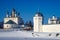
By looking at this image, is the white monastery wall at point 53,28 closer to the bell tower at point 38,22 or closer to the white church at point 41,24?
the white church at point 41,24

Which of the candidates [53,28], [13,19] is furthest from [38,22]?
[13,19]

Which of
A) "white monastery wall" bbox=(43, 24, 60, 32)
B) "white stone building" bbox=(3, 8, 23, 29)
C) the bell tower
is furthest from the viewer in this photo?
"white stone building" bbox=(3, 8, 23, 29)

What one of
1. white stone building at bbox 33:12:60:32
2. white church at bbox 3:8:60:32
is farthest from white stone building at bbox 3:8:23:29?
white stone building at bbox 33:12:60:32

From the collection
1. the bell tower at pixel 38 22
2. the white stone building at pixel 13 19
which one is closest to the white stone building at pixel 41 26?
the bell tower at pixel 38 22

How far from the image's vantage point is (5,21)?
65.8m

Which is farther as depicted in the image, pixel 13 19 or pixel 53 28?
pixel 13 19

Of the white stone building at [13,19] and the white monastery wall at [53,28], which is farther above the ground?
the white stone building at [13,19]

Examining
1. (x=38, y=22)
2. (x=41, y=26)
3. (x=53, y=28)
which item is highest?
(x=38, y=22)

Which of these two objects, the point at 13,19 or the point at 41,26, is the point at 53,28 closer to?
the point at 41,26

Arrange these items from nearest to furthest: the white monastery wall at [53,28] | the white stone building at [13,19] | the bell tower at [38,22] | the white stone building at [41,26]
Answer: the bell tower at [38,22]
the white stone building at [41,26]
the white monastery wall at [53,28]
the white stone building at [13,19]

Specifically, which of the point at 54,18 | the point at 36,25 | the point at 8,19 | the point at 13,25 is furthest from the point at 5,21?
the point at 36,25

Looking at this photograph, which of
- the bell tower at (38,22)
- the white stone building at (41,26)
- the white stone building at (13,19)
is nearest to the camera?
the bell tower at (38,22)

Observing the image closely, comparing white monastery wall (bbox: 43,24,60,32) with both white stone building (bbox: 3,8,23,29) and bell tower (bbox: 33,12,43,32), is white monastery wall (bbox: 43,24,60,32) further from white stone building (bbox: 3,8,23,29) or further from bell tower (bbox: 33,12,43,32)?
white stone building (bbox: 3,8,23,29)

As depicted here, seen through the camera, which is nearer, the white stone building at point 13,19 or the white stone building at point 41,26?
the white stone building at point 41,26
